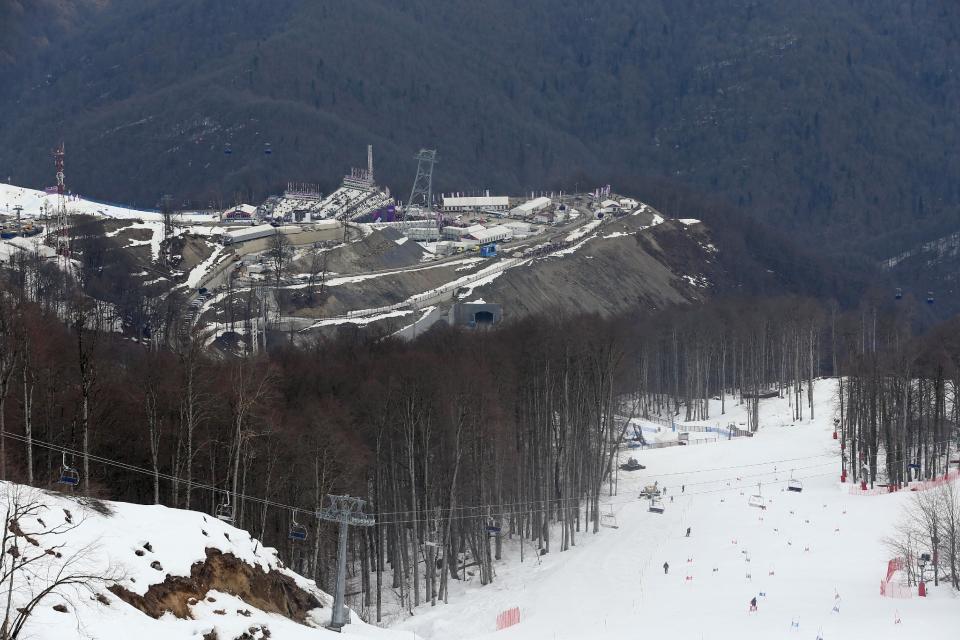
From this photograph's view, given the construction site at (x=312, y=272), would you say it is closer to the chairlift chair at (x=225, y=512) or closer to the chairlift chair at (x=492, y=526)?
the chairlift chair at (x=492, y=526)

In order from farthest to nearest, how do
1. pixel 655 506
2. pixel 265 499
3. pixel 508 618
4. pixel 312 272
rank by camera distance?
pixel 312 272 → pixel 655 506 → pixel 508 618 → pixel 265 499

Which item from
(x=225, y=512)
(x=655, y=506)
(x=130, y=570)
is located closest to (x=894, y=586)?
(x=225, y=512)

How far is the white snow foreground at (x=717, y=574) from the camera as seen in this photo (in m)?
57.8

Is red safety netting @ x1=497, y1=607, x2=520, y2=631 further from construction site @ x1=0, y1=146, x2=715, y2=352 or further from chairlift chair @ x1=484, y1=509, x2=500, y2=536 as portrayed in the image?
construction site @ x1=0, y1=146, x2=715, y2=352

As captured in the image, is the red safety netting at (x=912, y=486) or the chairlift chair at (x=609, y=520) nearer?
the red safety netting at (x=912, y=486)

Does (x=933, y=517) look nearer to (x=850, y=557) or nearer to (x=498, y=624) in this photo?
(x=850, y=557)

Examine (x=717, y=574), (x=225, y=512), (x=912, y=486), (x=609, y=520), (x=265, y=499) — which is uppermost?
(x=265, y=499)

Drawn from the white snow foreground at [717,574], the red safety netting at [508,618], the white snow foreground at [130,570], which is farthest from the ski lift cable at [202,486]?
the white snow foreground at [130,570]

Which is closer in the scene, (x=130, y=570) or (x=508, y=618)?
(x=130, y=570)

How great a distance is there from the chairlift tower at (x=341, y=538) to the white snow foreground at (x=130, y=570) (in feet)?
7.76

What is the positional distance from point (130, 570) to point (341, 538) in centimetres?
1546

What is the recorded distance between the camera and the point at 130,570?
1551 inches

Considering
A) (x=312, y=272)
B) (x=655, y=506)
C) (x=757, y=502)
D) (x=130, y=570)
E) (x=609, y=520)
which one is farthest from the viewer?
(x=312, y=272)

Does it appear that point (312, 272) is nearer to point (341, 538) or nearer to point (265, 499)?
point (265, 499)
